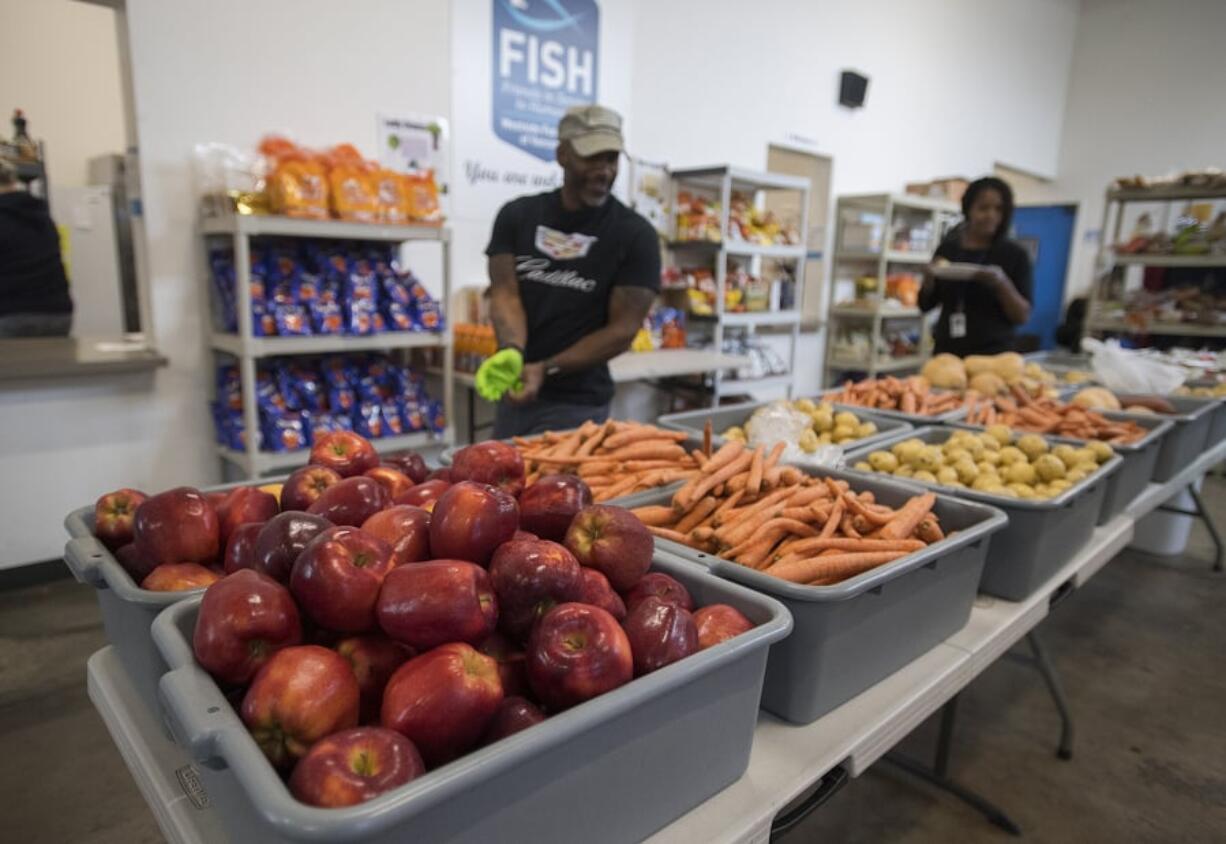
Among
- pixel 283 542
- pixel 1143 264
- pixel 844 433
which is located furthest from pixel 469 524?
pixel 1143 264

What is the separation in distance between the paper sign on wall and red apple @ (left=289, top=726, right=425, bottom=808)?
354 cm

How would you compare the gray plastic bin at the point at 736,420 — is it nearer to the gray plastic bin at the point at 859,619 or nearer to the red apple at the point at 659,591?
the gray plastic bin at the point at 859,619

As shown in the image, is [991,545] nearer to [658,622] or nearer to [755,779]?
[755,779]

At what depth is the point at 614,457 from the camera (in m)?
1.54

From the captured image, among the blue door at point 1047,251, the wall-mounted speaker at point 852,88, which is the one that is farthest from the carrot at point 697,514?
the blue door at point 1047,251

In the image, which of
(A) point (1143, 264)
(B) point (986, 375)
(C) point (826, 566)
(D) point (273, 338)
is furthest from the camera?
(A) point (1143, 264)

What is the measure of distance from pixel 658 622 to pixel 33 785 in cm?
212

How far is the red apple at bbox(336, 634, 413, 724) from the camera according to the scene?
2.31 ft

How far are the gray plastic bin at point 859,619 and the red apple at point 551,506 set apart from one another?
0.76 feet

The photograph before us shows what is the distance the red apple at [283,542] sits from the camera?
30.7 inches

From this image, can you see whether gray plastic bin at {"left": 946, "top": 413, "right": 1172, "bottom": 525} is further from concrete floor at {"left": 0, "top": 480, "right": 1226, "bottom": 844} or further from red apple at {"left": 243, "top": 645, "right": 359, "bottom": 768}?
red apple at {"left": 243, "top": 645, "right": 359, "bottom": 768}

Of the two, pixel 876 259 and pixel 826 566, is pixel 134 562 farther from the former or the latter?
pixel 876 259

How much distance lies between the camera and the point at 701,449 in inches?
66.4

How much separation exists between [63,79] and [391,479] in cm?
599
